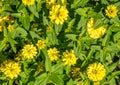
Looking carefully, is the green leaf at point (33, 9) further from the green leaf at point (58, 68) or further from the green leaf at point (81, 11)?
the green leaf at point (58, 68)

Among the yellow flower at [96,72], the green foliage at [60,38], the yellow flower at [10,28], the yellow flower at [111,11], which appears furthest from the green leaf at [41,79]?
the yellow flower at [111,11]

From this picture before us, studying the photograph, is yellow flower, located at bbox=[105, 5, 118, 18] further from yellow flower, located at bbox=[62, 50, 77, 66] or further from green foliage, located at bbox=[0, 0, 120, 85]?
yellow flower, located at bbox=[62, 50, 77, 66]

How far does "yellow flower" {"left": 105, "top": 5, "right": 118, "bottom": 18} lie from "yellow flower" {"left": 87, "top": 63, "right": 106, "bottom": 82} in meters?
0.41

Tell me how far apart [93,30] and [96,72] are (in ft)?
1.20

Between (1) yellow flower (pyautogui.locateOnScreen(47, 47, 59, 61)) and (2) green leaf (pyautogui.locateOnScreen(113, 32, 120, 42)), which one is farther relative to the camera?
(2) green leaf (pyautogui.locateOnScreen(113, 32, 120, 42))

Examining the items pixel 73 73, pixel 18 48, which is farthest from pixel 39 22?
pixel 73 73

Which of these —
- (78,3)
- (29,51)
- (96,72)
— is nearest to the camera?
(96,72)

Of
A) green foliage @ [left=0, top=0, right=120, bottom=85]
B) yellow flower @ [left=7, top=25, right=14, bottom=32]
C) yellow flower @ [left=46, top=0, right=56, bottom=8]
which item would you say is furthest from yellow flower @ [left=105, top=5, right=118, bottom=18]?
yellow flower @ [left=7, top=25, right=14, bottom=32]

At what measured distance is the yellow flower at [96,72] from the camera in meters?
2.38

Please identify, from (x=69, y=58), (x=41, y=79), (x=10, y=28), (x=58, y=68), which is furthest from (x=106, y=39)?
(x=10, y=28)

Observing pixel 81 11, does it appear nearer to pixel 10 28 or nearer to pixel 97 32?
pixel 97 32

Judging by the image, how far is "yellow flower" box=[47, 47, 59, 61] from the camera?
8.32 ft

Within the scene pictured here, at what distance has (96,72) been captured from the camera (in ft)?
7.84

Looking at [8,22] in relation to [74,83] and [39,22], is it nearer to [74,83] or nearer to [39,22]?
[39,22]
